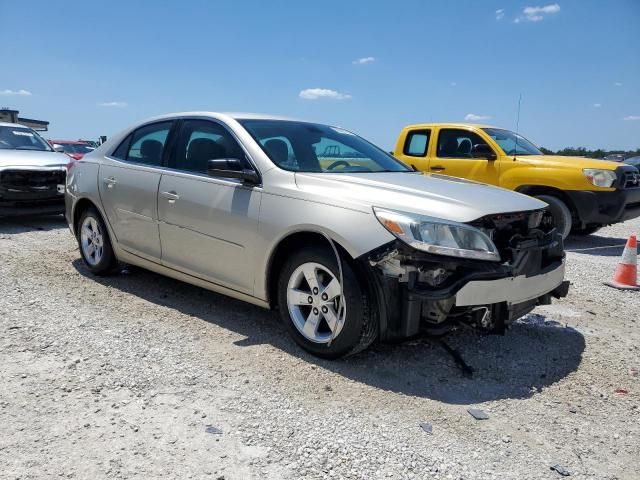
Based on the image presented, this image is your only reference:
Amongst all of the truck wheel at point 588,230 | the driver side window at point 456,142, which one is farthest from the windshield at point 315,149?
the truck wheel at point 588,230

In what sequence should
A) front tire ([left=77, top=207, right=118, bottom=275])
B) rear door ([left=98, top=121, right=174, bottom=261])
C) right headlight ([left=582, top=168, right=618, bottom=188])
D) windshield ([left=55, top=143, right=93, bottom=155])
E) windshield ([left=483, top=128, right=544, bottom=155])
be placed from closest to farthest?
rear door ([left=98, top=121, right=174, bottom=261]), front tire ([left=77, top=207, right=118, bottom=275]), right headlight ([left=582, top=168, right=618, bottom=188]), windshield ([left=483, top=128, right=544, bottom=155]), windshield ([left=55, top=143, right=93, bottom=155])

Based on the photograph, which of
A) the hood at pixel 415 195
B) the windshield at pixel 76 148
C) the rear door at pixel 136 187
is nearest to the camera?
the hood at pixel 415 195

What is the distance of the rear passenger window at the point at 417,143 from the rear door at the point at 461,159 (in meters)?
0.23

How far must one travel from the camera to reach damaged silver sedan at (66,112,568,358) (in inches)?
121

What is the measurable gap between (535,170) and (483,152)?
2.77 ft

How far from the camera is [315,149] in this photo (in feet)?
13.7

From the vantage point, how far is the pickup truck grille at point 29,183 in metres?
7.96

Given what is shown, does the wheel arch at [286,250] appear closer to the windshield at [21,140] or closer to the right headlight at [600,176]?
the right headlight at [600,176]

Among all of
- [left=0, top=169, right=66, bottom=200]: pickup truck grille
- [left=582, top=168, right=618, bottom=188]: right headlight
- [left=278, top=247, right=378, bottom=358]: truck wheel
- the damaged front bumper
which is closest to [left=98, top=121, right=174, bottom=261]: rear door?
[left=278, top=247, right=378, bottom=358]: truck wheel

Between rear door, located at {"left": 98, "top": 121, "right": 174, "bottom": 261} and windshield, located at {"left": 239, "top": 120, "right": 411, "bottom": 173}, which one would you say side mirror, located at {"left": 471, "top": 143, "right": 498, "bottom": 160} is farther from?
rear door, located at {"left": 98, "top": 121, "right": 174, "bottom": 261}

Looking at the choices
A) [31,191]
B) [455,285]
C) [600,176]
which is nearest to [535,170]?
[600,176]

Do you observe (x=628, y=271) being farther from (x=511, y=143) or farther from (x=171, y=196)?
(x=171, y=196)

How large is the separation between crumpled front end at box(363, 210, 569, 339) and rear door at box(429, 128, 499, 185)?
5272mm

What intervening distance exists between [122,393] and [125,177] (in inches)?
94.0
